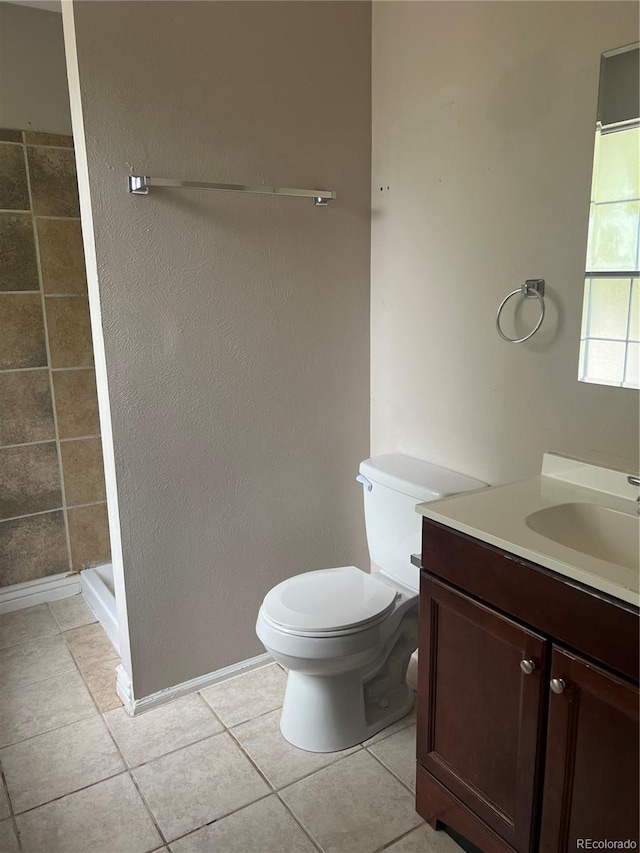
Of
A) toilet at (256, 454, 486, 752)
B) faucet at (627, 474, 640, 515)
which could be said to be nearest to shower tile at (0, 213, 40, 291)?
toilet at (256, 454, 486, 752)

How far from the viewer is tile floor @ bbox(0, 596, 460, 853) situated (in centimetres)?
161

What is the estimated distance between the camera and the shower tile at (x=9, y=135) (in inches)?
96.4

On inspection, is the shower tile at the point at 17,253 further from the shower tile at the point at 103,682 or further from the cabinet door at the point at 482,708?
the cabinet door at the point at 482,708

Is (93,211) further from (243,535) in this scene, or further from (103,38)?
(243,535)

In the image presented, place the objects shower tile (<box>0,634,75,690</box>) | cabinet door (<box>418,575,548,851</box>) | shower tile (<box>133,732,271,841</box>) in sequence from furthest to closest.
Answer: shower tile (<box>0,634,75,690</box>) < shower tile (<box>133,732,271,841</box>) < cabinet door (<box>418,575,548,851</box>)

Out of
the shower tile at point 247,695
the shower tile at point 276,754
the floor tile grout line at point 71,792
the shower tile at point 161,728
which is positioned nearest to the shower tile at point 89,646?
the shower tile at point 161,728

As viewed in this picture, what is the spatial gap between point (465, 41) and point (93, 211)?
1.15 metres

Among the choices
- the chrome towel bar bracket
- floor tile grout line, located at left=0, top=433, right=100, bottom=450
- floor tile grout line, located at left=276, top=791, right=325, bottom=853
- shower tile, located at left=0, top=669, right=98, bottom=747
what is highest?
the chrome towel bar bracket

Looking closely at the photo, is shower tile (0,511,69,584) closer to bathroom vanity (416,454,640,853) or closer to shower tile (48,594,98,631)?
shower tile (48,594,98,631)

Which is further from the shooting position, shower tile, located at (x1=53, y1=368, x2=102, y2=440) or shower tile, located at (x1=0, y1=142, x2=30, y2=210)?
shower tile, located at (x1=53, y1=368, x2=102, y2=440)

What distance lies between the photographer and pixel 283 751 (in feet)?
6.29

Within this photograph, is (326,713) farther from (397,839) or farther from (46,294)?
(46,294)

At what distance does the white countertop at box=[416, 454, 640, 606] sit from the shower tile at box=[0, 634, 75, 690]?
5.28ft

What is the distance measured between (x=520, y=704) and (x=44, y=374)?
2.21m
